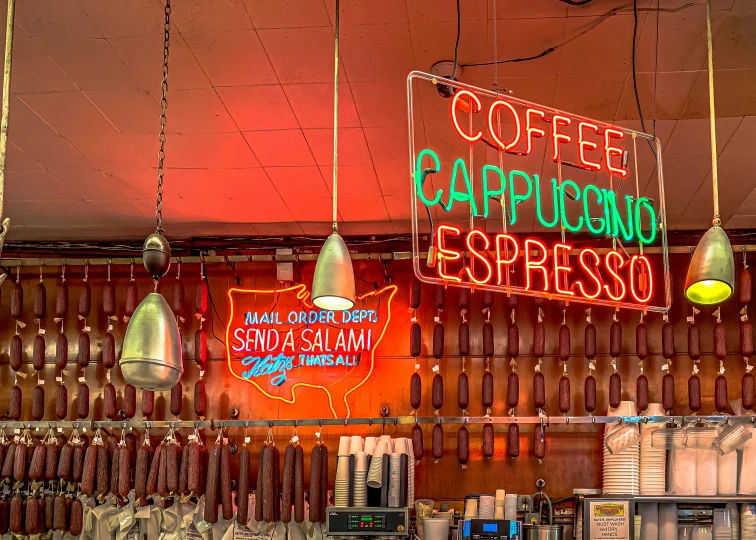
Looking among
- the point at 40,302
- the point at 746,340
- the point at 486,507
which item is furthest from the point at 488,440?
the point at 40,302

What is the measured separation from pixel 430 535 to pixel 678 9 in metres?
4.12

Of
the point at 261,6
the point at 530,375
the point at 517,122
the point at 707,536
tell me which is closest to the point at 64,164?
the point at 261,6

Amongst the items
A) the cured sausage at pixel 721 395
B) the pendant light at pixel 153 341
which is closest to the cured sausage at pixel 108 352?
the pendant light at pixel 153 341

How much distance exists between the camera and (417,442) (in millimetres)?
7391

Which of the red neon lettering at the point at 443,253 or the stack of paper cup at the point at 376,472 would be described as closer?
the red neon lettering at the point at 443,253

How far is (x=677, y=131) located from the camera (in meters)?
5.82

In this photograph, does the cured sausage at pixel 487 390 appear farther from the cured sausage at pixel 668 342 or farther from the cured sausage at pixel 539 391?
the cured sausage at pixel 668 342

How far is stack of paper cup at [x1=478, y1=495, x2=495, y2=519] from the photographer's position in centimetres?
709

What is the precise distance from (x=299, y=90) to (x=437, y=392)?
3.06 meters

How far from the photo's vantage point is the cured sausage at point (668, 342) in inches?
290

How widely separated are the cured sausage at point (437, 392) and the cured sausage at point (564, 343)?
38.3 inches

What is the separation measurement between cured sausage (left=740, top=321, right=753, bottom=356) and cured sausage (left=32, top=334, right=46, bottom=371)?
564cm

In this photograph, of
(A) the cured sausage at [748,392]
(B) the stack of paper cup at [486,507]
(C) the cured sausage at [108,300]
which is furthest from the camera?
(C) the cured sausage at [108,300]

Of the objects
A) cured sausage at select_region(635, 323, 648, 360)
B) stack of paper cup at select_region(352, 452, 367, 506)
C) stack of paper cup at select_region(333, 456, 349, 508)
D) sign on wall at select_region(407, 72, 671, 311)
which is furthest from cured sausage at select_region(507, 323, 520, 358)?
stack of paper cup at select_region(333, 456, 349, 508)
